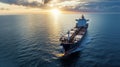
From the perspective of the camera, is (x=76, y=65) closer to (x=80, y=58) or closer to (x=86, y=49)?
(x=80, y=58)

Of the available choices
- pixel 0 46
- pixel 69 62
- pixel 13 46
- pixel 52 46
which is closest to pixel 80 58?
pixel 69 62

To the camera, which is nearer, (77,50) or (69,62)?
(69,62)

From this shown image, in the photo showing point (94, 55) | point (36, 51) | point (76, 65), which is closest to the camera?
point (76, 65)

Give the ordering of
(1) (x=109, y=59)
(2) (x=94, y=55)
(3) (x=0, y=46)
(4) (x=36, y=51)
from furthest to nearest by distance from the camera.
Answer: (3) (x=0, y=46) < (4) (x=36, y=51) < (2) (x=94, y=55) < (1) (x=109, y=59)

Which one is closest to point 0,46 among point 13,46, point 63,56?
point 13,46

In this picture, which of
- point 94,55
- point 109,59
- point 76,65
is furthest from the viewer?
point 94,55

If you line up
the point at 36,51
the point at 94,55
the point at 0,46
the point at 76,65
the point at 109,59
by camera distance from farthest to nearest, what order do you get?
the point at 0,46 < the point at 36,51 < the point at 94,55 < the point at 109,59 < the point at 76,65

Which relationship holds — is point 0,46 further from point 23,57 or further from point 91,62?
point 91,62

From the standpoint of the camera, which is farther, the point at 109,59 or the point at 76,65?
the point at 109,59
